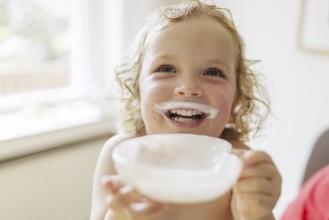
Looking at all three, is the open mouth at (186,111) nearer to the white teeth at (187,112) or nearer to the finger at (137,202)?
the white teeth at (187,112)

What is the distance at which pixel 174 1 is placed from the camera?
1.03 meters

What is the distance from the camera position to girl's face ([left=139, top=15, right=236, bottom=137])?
67 cm

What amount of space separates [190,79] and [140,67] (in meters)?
0.19

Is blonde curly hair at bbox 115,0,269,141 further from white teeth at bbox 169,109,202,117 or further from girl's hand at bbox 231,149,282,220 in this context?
girl's hand at bbox 231,149,282,220

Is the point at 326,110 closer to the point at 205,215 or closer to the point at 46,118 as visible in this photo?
the point at 205,215

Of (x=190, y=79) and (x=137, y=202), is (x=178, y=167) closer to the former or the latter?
(x=137, y=202)

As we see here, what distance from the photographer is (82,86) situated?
1.53m

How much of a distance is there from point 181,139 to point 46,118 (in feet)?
2.70

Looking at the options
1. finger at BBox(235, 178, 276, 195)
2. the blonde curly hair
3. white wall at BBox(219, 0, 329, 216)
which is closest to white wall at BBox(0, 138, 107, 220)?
the blonde curly hair

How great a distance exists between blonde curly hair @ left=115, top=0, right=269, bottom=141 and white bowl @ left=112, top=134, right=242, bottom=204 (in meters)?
0.28

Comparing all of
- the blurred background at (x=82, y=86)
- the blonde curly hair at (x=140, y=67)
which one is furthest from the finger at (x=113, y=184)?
the blurred background at (x=82, y=86)

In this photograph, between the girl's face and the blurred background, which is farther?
the blurred background

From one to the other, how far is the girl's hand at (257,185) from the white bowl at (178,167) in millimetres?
26

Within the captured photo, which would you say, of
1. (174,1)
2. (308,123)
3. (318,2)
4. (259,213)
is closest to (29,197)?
(174,1)
